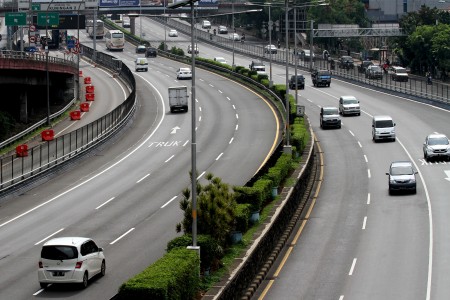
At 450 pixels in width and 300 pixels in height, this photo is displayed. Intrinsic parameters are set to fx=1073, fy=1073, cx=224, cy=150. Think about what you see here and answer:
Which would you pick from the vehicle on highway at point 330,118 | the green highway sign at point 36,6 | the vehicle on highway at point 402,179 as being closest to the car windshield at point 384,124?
the vehicle on highway at point 330,118

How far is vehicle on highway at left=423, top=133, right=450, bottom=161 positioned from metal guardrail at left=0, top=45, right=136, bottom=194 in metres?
22.6

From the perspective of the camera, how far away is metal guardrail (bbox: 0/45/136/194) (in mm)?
60344

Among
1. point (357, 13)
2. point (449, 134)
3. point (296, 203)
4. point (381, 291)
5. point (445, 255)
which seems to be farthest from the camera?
point (357, 13)

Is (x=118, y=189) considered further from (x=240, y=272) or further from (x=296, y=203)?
(x=240, y=272)

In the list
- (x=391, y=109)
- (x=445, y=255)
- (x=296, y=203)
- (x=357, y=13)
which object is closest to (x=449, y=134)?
(x=391, y=109)

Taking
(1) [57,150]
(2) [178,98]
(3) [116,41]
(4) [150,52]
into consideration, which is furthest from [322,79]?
(3) [116,41]

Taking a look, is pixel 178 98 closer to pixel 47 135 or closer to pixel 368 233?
pixel 47 135

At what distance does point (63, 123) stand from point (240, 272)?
59.7 metres

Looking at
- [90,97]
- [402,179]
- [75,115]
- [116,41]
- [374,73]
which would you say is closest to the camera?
[402,179]

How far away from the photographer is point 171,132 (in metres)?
83.3

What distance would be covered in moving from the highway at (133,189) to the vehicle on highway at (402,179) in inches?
338

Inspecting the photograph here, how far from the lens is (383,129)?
7575 centimetres

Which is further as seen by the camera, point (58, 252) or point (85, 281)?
point (85, 281)

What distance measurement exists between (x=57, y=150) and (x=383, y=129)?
23229mm
